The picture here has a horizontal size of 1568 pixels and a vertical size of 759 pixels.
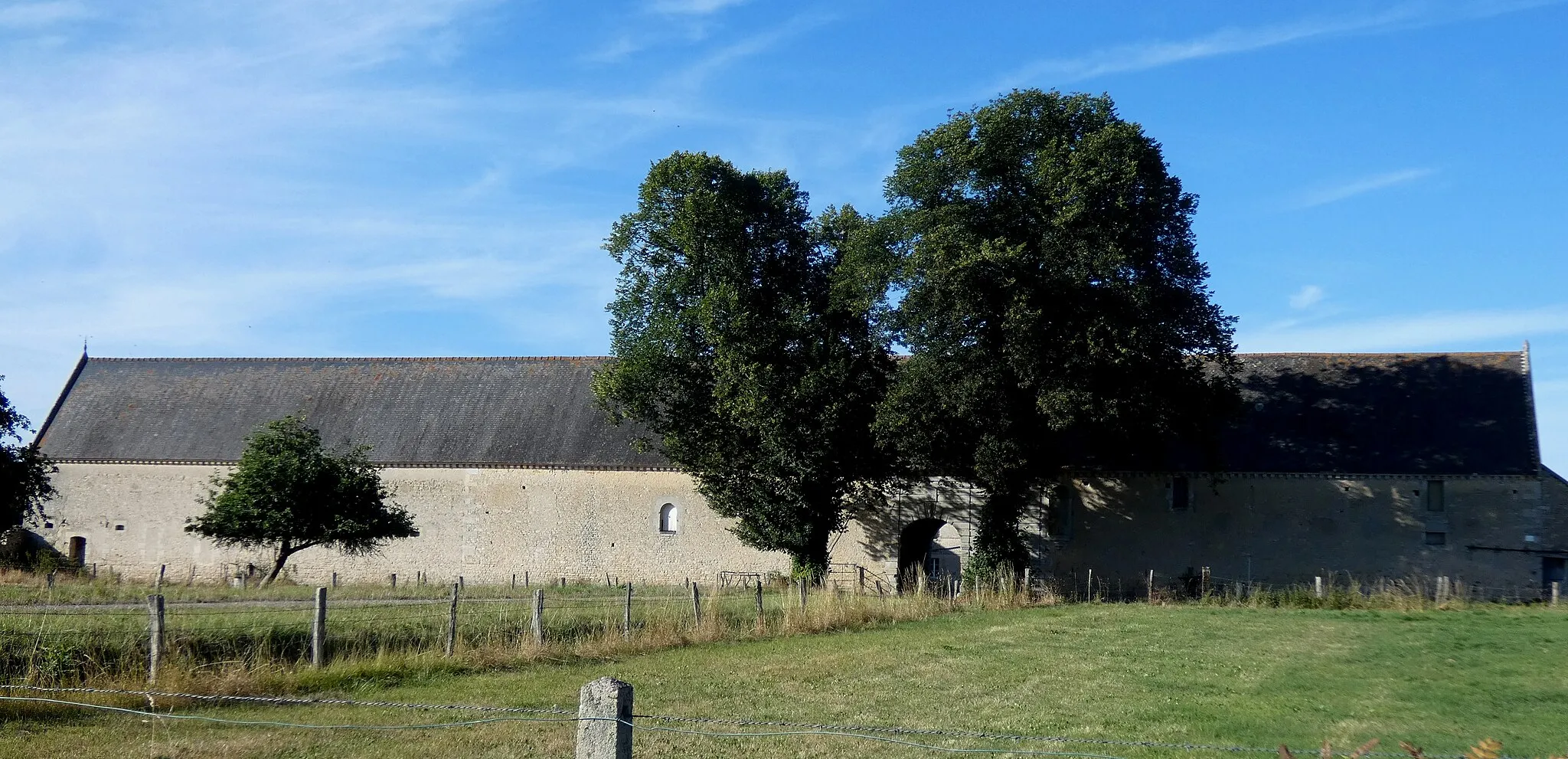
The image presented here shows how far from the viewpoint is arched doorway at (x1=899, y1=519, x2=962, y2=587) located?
3169 cm

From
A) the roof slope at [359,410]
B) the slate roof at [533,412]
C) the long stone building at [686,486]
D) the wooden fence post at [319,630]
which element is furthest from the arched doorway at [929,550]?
the wooden fence post at [319,630]

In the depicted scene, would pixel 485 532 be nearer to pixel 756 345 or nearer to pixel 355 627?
pixel 756 345

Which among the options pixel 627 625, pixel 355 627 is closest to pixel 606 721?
pixel 627 625

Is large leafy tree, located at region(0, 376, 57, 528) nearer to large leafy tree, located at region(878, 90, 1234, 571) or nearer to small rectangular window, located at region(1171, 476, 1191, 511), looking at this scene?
large leafy tree, located at region(878, 90, 1234, 571)

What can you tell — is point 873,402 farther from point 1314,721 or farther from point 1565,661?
point 1314,721

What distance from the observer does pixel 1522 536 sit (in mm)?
28078

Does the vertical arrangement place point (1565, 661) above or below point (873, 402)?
below

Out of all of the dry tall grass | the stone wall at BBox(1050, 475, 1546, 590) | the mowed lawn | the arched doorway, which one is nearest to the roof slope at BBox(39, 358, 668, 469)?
the arched doorway

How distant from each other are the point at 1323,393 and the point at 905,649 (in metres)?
20.4

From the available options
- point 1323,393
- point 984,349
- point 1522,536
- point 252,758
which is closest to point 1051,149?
point 984,349

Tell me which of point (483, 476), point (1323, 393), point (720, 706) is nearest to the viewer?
point (720, 706)

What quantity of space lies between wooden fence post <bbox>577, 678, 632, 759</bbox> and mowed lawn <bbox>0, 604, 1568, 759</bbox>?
131 inches

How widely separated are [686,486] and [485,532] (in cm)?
589

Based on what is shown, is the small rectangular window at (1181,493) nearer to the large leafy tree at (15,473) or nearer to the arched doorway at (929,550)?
the arched doorway at (929,550)
